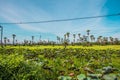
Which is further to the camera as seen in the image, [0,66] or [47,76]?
[47,76]

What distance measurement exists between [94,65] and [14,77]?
12.2 feet

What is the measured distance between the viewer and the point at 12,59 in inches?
185

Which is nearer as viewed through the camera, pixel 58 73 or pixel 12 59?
pixel 12 59

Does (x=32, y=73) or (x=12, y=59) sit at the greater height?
(x=12, y=59)

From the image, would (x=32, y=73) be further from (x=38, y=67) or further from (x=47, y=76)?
(x=47, y=76)

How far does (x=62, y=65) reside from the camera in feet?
24.0

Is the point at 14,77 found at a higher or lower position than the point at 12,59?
lower

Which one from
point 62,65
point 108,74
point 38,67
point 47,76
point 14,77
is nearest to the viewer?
point 108,74

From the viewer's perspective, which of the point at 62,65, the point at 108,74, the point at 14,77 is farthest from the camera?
the point at 62,65

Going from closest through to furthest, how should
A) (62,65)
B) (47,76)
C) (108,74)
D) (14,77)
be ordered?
(108,74)
(14,77)
(47,76)
(62,65)

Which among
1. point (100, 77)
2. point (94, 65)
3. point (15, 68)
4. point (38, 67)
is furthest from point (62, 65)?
point (100, 77)

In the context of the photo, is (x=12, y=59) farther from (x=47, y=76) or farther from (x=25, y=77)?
(x=47, y=76)

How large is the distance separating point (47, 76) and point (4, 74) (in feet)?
4.22

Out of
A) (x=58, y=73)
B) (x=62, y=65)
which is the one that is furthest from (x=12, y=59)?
(x=62, y=65)
